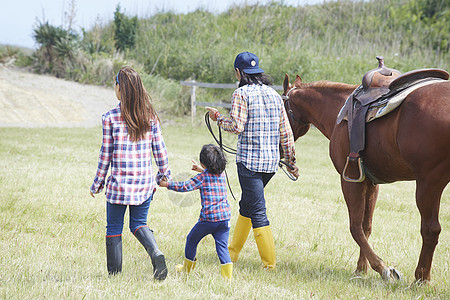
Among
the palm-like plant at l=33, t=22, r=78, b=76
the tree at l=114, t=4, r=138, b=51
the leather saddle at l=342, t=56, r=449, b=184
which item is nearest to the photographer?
the leather saddle at l=342, t=56, r=449, b=184

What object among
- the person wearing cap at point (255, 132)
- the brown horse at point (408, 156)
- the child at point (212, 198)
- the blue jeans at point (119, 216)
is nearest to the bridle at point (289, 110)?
the brown horse at point (408, 156)

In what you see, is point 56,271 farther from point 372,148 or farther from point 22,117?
point 22,117

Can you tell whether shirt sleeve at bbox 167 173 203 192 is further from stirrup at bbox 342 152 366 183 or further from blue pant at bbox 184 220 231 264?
stirrup at bbox 342 152 366 183

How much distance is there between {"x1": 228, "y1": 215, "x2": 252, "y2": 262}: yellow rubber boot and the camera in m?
4.48

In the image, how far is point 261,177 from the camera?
4.26 metres

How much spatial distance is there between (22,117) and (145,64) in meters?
7.43

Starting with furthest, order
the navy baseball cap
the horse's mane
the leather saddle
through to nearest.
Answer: the horse's mane, the navy baseball cap, the leather saddle

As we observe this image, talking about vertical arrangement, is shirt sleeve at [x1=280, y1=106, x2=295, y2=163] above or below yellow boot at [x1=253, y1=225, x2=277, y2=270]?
above

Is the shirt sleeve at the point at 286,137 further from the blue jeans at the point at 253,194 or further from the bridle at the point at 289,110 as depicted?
the bridle at the point at 289,110

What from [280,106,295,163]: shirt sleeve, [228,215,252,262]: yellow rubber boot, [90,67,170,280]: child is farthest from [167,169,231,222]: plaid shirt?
[280,106,295,163]: shirt sleeve

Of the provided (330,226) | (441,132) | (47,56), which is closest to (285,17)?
(47,56)

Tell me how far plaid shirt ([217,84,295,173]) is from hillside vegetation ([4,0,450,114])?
14444mm

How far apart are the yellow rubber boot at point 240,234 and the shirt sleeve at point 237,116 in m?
0.93

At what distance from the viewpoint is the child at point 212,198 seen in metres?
3.74
